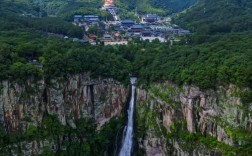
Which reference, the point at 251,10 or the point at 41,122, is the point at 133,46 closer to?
the point at 41,122

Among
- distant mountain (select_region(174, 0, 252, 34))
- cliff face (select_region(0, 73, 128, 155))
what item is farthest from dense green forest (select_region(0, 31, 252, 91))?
distant mountain (select_region(174, 0, 252, 34))

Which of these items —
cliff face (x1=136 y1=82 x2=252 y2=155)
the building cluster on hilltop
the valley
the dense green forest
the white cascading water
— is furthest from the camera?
the building cluster on hilltop

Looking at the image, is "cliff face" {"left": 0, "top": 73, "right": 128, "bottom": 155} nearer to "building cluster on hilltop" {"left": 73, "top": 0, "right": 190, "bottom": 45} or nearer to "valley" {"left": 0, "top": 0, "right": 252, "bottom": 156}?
"valley" {"left": 0, "top": 0, "right": 252, "bottom": 156}

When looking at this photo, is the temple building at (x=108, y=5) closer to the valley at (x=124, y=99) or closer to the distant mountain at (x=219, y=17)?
the distant mountain at (x=219, y=17)

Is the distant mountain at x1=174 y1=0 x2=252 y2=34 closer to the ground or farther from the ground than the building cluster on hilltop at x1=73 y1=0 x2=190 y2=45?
farther from the ground

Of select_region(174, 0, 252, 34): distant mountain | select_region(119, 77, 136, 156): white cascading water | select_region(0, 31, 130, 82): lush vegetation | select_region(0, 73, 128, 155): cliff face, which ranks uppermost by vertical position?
select_region(174, 0, 252, 34): distant mountain

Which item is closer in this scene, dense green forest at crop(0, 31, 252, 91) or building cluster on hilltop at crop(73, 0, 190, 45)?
dense green forest at crop(0, 31, 252, 91)

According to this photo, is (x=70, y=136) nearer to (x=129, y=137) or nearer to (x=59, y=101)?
(x=59, y=101)
